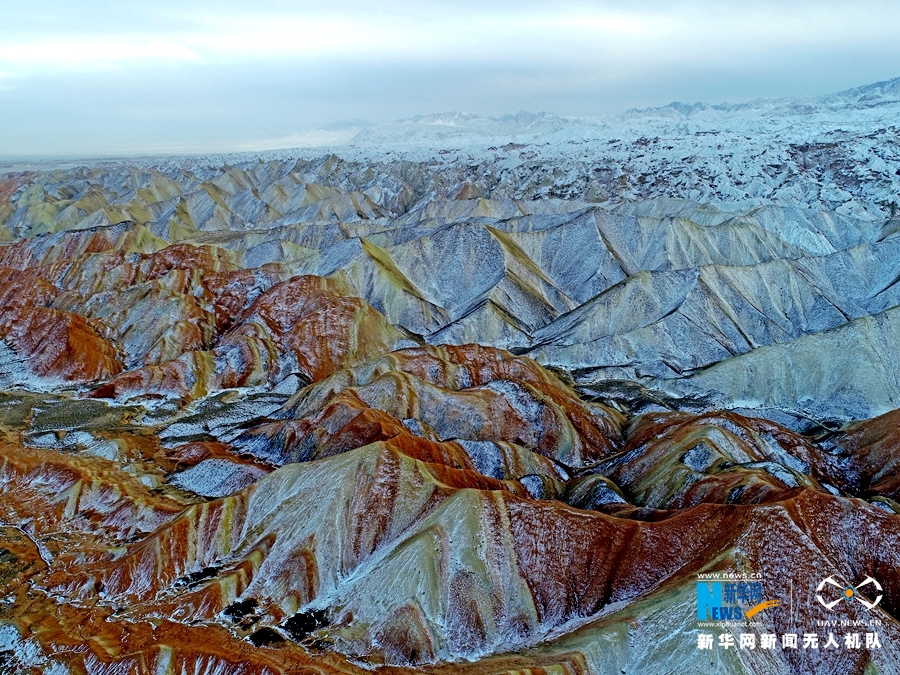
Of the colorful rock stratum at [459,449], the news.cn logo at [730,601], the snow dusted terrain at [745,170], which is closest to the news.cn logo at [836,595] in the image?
the colorful rock stratum at [459,449]

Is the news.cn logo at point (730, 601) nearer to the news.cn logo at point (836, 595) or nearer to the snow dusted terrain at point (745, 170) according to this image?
the news.cn logo at point (836, 595)

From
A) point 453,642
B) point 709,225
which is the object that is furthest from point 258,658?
point 709,225

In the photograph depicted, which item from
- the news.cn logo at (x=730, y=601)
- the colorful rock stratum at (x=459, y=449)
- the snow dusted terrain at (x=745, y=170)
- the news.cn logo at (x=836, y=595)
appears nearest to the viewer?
the news.cn logo at (x=730, y=601)

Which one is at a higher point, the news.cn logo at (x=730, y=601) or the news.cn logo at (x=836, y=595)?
the news.cn logo at (x=730, y=601)

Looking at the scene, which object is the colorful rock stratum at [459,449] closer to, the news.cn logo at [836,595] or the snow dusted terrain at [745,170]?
the news.cn logo at [836,595]

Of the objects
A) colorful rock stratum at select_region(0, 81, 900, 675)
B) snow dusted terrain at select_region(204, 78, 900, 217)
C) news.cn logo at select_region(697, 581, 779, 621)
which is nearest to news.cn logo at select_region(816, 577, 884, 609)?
colorful rock stratum at select_region(0, 81, 900, 675)

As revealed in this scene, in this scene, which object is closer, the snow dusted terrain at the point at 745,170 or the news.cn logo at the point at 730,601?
the news.cn logo at the point at 730,601

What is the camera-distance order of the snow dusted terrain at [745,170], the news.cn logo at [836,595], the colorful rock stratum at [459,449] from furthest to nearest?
1. the snow dusted terrain at [745,170]
2. the colorful rock stratum at [459,449]
3. the news.cn logo at [836,595]

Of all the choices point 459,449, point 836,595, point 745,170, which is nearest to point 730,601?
point 836,595

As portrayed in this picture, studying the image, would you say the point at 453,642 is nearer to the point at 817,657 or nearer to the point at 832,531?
the point at 817,657
